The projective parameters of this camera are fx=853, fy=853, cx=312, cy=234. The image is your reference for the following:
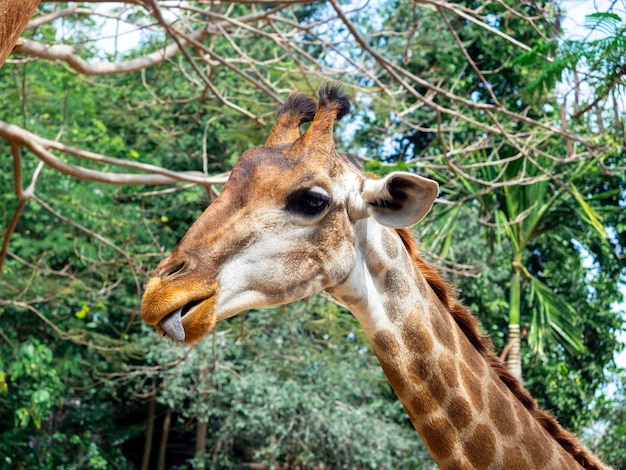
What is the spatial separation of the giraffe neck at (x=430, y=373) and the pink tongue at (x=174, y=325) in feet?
1.98

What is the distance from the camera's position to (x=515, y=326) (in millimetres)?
11500

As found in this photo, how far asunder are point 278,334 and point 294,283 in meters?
9.79

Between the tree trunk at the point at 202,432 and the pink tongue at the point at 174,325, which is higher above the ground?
the pink tongue at the point at 174,325

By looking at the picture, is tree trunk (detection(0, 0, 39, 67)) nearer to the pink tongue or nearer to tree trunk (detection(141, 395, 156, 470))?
the pink tongue

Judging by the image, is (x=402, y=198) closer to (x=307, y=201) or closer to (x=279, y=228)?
(x=307, y=201)

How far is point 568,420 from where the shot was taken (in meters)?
13.8

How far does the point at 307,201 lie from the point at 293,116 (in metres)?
0.56

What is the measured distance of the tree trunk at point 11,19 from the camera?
2326 mm

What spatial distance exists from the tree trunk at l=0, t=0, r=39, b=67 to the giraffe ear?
1.21 m

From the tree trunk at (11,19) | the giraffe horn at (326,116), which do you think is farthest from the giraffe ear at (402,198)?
the tree trunk at (11,19)

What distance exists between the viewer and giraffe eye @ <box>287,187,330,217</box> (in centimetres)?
288

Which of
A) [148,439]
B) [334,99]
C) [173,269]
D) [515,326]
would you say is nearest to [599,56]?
[334,99]

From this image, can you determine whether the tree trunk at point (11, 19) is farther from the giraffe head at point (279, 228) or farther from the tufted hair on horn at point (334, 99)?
the tufted hair on horn at point (334, 99)

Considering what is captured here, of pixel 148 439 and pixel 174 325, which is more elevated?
pixel 174 325
